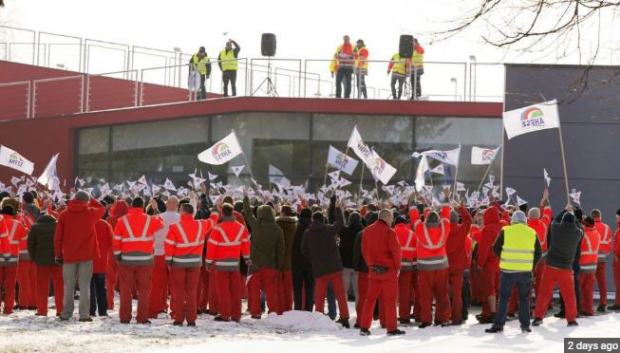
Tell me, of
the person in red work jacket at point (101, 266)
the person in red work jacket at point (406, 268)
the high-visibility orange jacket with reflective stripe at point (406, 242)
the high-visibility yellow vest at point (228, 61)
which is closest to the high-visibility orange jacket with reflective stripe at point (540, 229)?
the person in red work jacket at point (406, 268)

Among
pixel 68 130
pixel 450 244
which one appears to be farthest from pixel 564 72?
pixel 68 130

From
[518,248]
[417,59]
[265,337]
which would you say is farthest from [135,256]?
[417,59]

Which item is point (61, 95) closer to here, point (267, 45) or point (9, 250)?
point (267, 45)

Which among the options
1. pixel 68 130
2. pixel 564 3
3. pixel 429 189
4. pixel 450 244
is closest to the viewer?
pixel 564 3

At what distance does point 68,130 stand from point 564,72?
17263 millimetres

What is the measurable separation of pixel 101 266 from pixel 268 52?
599 inches

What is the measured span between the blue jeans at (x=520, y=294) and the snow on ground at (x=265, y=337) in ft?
0.70

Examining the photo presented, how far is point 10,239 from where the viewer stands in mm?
18688

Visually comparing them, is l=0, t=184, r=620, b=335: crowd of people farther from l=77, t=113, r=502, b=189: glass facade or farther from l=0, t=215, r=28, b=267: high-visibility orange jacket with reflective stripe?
l=77, t=113, r=502, b=189: glass facade

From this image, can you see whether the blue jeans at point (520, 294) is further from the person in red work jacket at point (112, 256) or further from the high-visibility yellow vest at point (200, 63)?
the high-visibility yellow vest at point (200, 63)

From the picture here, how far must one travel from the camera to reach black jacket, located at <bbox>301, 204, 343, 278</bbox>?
716 inches

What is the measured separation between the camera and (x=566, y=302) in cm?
1847

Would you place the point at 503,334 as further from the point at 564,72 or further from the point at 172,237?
the point at 564,72

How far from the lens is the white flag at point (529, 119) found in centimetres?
2308
